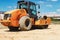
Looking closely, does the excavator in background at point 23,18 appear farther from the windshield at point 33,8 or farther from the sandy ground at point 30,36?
the sandy ground at point 30,36

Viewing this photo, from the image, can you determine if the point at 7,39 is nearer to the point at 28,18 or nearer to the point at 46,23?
the point at 28,18

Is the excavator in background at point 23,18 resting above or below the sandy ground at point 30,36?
above

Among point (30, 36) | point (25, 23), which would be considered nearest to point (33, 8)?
point (25, 23)

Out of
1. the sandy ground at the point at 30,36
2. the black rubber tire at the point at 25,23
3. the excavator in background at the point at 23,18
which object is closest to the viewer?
the sandy ground at the point at 30,36

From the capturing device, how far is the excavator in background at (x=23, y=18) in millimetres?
16692

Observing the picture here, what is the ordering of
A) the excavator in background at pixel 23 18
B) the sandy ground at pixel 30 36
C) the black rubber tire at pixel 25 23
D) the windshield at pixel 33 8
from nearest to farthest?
the sandy ground at pixel 30 36 → the excavator in background at pixel 23 18 → the black rubber tire at pixel 25 23 → the windshield at pixel 33 8

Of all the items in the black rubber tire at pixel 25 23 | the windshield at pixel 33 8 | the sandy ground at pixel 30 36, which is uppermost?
the windshield at pixel 33 8

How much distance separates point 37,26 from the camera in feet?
66.1

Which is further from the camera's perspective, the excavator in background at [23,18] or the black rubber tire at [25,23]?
the black rubber tire at [25,23]

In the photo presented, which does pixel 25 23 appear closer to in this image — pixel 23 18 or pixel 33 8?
pixel 23 18

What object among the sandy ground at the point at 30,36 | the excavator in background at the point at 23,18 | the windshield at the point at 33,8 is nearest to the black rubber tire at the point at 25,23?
the excavator in background at the point at 23,18

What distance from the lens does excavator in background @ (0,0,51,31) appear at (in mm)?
16692

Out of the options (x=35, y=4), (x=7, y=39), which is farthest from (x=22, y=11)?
(x=7, y=39)

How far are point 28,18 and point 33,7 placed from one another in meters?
1.90
